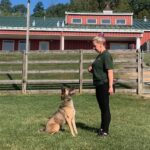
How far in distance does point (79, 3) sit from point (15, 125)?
88.3m

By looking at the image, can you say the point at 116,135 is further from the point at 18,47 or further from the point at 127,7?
the point at 127,7

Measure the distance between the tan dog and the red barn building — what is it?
2619 cm

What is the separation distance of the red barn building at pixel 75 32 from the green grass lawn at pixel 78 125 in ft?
68.4

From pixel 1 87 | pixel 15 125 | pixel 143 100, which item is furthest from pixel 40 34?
pixel 15 125

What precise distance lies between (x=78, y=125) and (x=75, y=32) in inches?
1117

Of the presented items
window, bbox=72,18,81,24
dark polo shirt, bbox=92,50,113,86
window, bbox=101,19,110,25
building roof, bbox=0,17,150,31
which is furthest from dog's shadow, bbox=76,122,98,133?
window, bbox=101,19,110,25

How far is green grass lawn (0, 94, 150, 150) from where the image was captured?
826 centimetres

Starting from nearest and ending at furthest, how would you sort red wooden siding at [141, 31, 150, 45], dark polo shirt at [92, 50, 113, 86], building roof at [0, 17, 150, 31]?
dark polo shirt at [92, 50, 113, 86]
building roof at [0, 17, 150, 31]
red wooden siding at [141, 31, 150, 45]

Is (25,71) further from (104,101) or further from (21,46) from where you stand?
(21,46)

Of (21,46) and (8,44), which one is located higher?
(8,44)

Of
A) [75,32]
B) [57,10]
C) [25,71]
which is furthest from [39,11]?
[25,71]

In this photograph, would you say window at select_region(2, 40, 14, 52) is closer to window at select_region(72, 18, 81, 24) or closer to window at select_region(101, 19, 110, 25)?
window at select_region(72, 18, 81, 24)

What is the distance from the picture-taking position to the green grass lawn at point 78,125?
8.26 meters

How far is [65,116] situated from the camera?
30.1 feet
